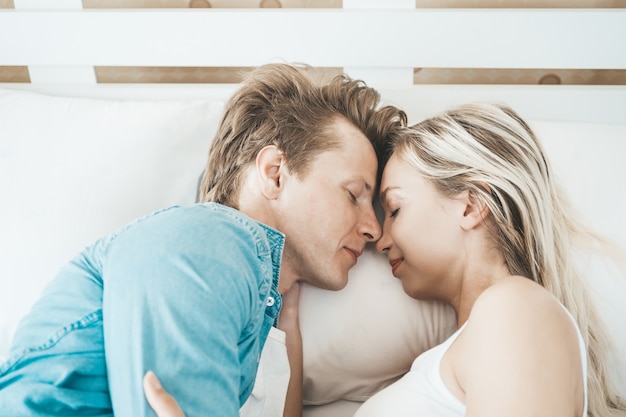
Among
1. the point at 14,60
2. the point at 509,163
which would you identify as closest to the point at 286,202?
the point at 509,163

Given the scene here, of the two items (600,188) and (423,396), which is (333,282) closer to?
(423,396)

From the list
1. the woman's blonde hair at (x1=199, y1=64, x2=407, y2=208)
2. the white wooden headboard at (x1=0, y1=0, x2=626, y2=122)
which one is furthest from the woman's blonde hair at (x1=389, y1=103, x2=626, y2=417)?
the white wooden headboard at (x1=0, y1=0, x2=626, y2=122)

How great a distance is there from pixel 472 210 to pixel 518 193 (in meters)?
0.09

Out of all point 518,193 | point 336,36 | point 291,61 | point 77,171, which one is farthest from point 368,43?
point 77,171

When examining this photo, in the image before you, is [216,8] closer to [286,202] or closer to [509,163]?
A: [286,202]

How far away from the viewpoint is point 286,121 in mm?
1308

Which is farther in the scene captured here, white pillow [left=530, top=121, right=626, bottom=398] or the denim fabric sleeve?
white pillow [left=530, top=121, right=626, bottom=398]

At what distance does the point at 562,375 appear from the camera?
34.3 inches

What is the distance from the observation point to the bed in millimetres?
1318

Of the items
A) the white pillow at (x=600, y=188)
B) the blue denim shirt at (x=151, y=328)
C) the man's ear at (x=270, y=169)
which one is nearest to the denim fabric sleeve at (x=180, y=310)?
the blue denim shirt at (x=151, y=328)

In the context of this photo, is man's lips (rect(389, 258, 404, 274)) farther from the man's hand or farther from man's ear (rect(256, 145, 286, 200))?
the man's hand

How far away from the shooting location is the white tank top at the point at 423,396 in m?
1.02

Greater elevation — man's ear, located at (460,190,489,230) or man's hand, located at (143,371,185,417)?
man's ear, located at (460,190,489,230)

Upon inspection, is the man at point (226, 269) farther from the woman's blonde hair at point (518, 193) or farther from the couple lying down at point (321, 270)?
the woman's blonde hair at point (518, 193)
